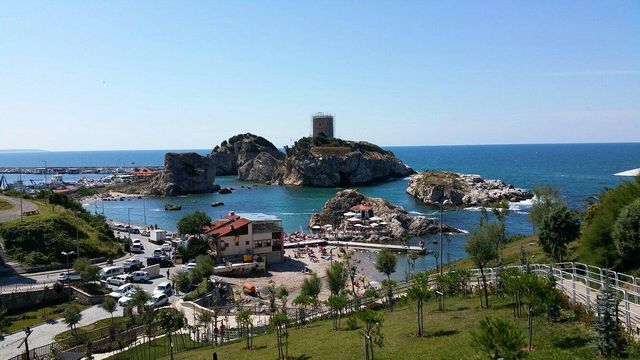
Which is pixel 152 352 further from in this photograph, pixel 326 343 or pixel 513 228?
pixel 513 228

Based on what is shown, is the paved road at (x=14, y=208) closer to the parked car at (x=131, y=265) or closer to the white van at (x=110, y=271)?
the parked car at (x=131, y=265)

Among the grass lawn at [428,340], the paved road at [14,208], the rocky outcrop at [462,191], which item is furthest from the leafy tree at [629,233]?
the rocky outcrop at [462,191]

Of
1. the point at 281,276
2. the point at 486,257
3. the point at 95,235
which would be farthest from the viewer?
the point at 95,235

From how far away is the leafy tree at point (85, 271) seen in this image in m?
36.8

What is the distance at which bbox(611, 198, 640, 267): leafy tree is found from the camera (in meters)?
18.7

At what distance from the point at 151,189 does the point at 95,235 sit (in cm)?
8427

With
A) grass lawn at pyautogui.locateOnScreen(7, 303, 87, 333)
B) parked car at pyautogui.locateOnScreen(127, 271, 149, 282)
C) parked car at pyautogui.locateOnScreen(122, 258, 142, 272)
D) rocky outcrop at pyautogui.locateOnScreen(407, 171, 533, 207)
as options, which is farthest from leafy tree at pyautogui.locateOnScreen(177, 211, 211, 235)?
rocky outcrop at pyautogui.locateOnScreen(407, 171, 533, 207)

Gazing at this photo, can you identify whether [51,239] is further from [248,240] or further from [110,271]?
[248,240]

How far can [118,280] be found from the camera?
1563 inches

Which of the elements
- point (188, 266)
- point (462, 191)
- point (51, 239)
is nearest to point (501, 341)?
point (188, 266)

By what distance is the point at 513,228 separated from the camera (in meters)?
69.6

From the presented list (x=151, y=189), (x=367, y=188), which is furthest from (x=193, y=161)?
(x=367, y=188)

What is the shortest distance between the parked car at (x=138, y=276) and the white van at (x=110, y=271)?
1838 millimetres

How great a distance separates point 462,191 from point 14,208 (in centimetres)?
7537
